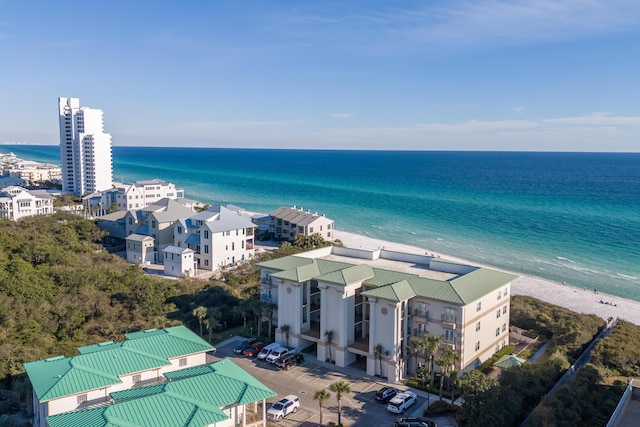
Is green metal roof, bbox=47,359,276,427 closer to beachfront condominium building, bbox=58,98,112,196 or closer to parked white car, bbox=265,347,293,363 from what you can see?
parked white car, bbox=265,347,293,363

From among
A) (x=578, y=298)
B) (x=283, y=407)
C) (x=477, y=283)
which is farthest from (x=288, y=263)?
Answer: (x=578, y=298)

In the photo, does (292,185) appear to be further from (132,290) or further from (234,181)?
(132,290)

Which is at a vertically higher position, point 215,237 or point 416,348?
point 215,237

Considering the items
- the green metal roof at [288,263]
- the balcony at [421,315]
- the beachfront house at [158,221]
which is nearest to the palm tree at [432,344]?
the balcony at [421,315]

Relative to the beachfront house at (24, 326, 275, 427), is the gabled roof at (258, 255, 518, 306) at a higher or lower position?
higher

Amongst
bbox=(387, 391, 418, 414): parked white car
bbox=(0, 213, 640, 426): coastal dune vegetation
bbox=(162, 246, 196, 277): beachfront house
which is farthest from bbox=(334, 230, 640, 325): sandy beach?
bbox=(162, 246, 196, 277): beachfront house

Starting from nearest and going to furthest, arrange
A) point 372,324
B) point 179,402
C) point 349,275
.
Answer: point 179,402
point 372,324
point 349,275

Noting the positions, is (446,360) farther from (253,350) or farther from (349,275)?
(253,350)

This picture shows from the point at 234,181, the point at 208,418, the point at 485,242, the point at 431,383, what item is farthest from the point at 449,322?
the point at 234,181
